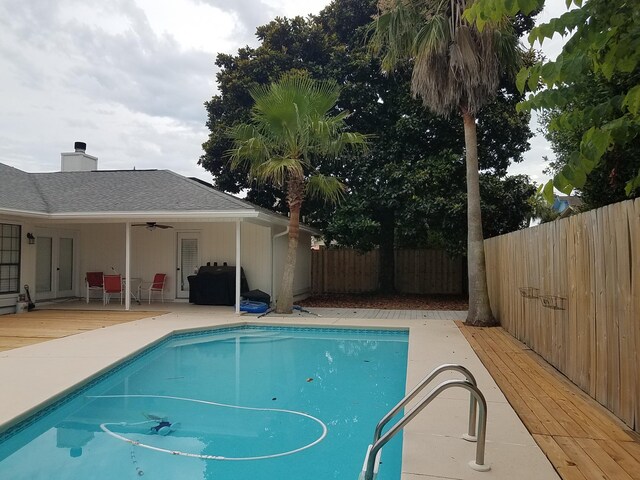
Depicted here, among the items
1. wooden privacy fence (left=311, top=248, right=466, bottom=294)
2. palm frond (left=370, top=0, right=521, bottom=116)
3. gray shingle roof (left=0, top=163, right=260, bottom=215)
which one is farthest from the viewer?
wooden privacy fence (left=311, top=248, right=466, bottom=294)

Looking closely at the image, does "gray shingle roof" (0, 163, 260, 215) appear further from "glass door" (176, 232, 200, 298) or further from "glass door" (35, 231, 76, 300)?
"glass door" (176, 232, 200, 298)

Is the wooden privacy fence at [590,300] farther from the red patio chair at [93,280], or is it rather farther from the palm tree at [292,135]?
the red patio chair at [93,280]

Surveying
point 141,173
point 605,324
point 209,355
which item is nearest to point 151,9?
point 141,173

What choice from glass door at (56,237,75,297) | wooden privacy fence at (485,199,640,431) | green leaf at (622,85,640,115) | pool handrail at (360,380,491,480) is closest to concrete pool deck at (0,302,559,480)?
pool handrail at (360,380,491,480)

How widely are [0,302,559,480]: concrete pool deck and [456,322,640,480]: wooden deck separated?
0.43 ft

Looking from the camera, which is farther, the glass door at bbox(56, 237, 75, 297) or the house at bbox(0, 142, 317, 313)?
the glass door at bbox(56, 237, 75, 297)

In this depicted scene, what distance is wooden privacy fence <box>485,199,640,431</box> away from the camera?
143 inches

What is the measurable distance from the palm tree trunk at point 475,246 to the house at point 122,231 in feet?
15.8

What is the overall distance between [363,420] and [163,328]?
17.9ft

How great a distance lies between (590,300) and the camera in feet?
14.9

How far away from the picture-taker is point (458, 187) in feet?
43.1

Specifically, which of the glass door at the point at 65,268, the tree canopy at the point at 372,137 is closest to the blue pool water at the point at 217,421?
the tree canopy at the point at 372,137

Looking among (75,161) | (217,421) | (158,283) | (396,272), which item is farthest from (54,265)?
(396,272)

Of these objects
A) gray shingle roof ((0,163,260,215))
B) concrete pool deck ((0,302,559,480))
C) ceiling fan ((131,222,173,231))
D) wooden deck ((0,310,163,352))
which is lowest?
concrete pool deck ((0,302,559,480))
